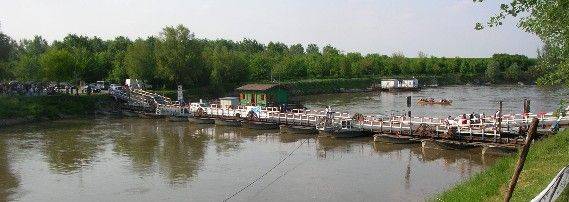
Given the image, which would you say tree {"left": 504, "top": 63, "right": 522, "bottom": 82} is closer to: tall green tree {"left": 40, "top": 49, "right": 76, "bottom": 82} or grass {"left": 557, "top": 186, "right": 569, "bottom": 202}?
tall green tree {"left": 40, "top": 49, "right": 76, "bottom": 82}

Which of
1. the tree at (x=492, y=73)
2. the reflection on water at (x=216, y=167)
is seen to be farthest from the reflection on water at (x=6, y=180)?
the tree at (x=492, y=73)

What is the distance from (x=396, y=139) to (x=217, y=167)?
11.9 meters

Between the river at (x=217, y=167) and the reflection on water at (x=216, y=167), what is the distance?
0.05 meters

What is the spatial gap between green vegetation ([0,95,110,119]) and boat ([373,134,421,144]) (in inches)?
1281

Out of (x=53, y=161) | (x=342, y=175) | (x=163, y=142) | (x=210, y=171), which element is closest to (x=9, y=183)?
(x=53, y=161)

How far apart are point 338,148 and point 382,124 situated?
4.18m

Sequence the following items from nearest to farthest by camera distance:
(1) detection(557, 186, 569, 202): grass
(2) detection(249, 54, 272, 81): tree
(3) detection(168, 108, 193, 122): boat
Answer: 1. (1) detection(557, 186, 569, 202): grass
2. (3) detection(168, 108, 193, 122): boat
3. (2) detection(249, 54, 272, 81): tree

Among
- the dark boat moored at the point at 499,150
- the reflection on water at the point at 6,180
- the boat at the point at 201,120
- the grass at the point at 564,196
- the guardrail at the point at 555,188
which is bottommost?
the reflection on water at the point at 6,180

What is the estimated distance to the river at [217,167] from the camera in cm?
2456

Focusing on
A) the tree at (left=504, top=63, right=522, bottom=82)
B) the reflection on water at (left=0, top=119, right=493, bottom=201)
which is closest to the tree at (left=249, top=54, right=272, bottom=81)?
the tree at (left=504, top=63, right=522, bottom=82)

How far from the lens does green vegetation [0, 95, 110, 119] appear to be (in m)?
51.0

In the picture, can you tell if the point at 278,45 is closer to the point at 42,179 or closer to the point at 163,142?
the point at 163,142

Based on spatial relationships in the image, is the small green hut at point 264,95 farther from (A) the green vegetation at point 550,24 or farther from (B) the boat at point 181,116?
(A) the green vegetation at point 550,24

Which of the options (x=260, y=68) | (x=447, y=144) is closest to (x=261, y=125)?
(x=447, y=144)
